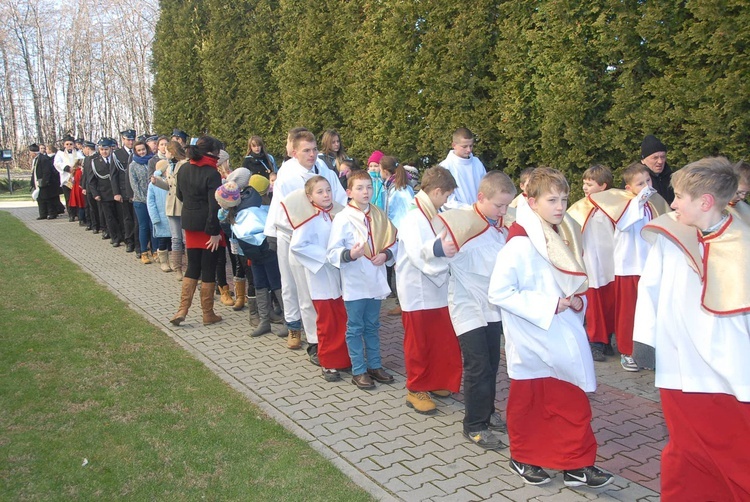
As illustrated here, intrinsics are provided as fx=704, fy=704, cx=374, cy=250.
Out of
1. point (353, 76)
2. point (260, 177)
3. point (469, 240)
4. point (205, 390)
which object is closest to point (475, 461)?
point (469, 240)

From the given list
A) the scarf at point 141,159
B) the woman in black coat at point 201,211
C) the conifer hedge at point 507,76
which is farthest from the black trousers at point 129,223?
the woman in black coat at point 201,211

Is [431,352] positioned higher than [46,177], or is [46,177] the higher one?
[46,177]

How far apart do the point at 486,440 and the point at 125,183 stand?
405 inches

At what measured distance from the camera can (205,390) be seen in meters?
6.19

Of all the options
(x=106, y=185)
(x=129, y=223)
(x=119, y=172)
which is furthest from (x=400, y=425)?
(x=106, y=185)

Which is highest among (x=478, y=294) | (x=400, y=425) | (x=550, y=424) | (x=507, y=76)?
(x=507, y=76)

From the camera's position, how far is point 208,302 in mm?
8602

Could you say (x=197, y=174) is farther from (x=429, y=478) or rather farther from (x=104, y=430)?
(x=429, y=478)

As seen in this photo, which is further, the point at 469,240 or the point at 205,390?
the point at 205,390

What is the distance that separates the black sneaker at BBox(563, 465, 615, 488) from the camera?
429cm

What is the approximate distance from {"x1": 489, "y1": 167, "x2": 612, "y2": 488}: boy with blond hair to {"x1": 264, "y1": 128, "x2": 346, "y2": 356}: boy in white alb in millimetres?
2956

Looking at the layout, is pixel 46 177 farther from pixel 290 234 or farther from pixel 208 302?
pixel 290 234

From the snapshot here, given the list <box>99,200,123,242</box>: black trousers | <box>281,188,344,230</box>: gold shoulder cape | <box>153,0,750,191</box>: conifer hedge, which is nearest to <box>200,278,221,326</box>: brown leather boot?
<box>281,188,344,230</box>: gold shoulder cape

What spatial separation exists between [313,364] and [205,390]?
Result: 1.25m
